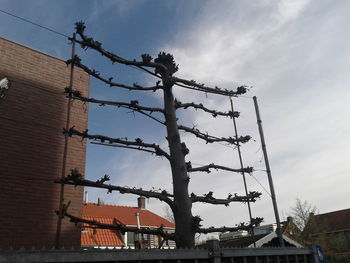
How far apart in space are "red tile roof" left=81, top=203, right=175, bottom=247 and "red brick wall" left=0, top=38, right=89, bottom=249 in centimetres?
1365

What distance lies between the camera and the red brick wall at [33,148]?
20.8 feet

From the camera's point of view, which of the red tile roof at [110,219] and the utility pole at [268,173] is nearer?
the utility pole at [268,173]

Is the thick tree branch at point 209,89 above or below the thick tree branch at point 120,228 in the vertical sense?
above

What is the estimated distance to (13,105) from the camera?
277 inches

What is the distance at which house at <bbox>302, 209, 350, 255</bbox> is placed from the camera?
31.9 m

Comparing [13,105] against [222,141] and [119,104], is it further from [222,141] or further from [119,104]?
[222,141]

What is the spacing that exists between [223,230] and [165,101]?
9.05 ft

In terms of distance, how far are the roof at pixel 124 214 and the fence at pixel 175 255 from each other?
19520 mm

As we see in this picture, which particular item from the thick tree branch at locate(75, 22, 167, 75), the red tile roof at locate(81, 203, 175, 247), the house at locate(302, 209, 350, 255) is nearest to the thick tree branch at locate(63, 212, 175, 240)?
the thick tree branch at locate(75, 22, 167, 75)

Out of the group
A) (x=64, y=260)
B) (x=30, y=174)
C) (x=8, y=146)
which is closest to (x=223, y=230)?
(x=64, y=260)

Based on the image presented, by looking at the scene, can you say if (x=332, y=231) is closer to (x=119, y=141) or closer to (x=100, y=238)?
(x=100, y=238)

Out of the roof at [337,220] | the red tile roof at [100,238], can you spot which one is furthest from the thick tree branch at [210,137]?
the roof at [337,220]

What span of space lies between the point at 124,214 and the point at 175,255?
23431 mm

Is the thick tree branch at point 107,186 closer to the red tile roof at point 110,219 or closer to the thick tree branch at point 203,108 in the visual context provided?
the thick tree branch at point 203,108
